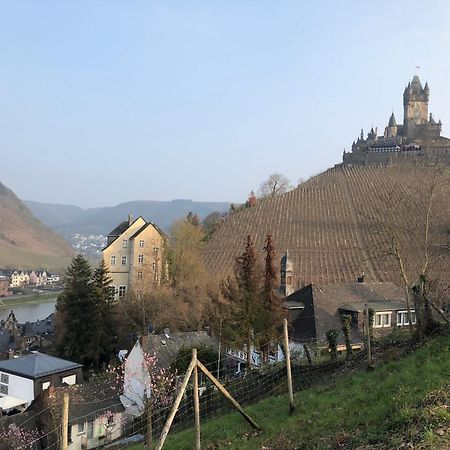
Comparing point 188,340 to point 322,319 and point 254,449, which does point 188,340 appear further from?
point 254,449

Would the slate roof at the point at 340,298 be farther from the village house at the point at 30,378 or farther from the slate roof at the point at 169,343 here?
the village house at the point at 30,378

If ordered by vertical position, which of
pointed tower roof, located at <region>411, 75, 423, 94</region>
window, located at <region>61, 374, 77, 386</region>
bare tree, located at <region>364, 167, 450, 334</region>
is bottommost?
window, located at <region>61, 374, 77, 386</region>

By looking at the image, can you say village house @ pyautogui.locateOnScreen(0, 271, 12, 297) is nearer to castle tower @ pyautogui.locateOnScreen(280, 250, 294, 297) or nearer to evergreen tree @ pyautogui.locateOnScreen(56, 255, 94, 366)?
evergreen tree @ pyautogui.locateOnScreen(56, 255, 94, 366)

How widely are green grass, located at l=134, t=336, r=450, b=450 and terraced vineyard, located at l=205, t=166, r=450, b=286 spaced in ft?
115

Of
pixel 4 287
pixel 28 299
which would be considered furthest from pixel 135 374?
pixel 4 287

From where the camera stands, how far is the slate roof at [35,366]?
34.3 m

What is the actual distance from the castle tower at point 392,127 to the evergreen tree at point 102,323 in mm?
127102

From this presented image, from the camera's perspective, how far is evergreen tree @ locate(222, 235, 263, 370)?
26689mm

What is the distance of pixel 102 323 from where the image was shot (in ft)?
134

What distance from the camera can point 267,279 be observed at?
29.8 m

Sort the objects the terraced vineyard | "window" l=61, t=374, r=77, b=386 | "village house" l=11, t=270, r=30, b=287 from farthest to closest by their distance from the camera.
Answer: "village house" l=11, t=270, r=30, b=287, the terraced vineyard, "window" l=61, t=374, r=77, b=386

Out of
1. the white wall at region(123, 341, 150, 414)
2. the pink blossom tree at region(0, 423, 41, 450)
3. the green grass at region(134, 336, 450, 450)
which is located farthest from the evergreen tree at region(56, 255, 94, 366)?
the green grass at region(134, 336, 450, 450)

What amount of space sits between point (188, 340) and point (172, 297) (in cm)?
1041

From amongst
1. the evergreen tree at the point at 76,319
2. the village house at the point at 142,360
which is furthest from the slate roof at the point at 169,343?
the evergreen tree at the point at 76,319
